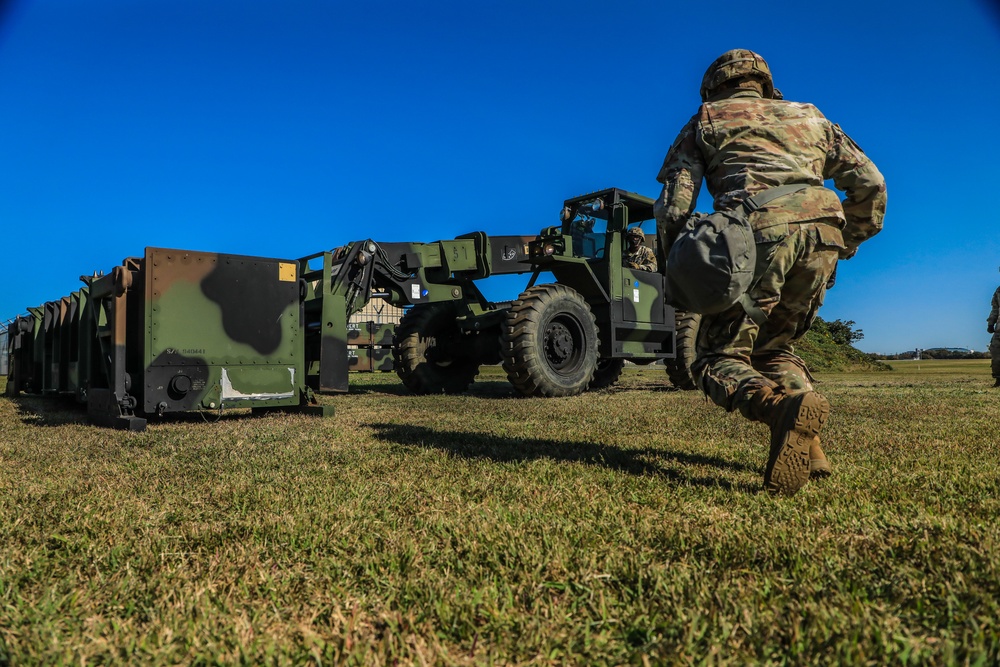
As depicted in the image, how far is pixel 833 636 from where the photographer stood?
1317 mm

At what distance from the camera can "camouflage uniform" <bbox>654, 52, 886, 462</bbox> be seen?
2844mm

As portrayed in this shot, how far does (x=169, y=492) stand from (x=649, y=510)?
1796 mm

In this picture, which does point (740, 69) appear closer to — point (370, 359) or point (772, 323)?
point (772, 323)

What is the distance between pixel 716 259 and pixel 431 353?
22.0ft

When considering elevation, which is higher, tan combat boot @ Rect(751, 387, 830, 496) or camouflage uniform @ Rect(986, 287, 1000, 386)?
camouflage uniform @ Rect(986, 287, 1000, 386)

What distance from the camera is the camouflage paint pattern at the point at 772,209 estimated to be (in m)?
2.84

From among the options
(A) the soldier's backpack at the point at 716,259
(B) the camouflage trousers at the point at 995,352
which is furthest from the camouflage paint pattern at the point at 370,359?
(A) the soldier's backpack at the point at 716,259

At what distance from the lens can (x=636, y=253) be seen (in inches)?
363

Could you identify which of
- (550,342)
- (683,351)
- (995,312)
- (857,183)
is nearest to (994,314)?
(995,312)

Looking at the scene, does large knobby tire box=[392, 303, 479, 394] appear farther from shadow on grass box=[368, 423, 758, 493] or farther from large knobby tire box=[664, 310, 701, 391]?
shadow on grass box=[368, 423, 758, 493]

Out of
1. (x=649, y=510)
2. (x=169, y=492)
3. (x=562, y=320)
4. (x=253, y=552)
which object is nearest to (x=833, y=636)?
(x=649, y=510)

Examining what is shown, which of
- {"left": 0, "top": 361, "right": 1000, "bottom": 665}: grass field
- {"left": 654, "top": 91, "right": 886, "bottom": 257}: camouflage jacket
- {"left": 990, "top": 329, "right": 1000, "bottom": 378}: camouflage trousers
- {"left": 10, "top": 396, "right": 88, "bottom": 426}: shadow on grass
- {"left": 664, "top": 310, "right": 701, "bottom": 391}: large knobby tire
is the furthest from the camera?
{"left": 990, "top": 329, "right": 1000, "bottom": 378}: camouflage trousers

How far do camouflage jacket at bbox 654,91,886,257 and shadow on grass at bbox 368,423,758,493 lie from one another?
40.2 inches

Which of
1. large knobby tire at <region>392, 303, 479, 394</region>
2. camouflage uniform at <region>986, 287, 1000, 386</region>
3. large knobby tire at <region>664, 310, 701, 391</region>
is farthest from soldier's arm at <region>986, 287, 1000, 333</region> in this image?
large knobby tire at <region>392, 303, 479, 394</region>
